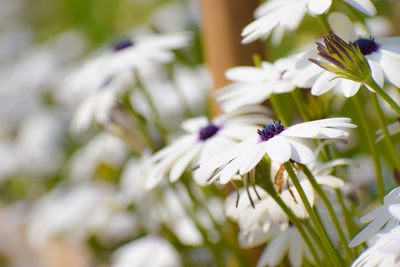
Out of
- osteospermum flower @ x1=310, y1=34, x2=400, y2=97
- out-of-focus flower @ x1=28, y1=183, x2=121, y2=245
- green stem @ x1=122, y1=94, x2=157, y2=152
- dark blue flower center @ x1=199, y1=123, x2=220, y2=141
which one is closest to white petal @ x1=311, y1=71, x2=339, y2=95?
osteospermum flower @ x1=310, y1=34, x2=400, y2=97

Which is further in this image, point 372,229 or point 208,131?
point 208,131

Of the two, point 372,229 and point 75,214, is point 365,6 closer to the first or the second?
point 372,229

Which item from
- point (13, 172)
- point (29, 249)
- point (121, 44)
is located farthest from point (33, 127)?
point (121, 44)

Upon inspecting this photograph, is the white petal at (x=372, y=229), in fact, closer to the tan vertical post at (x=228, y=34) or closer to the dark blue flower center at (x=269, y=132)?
the dark blue flower center at (x=269, y=132)

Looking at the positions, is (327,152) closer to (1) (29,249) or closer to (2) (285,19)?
(2) (285,19)

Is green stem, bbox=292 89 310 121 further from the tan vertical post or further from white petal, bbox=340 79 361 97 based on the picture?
the tan vertical post

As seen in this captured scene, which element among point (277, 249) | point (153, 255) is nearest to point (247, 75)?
point (277, 249)

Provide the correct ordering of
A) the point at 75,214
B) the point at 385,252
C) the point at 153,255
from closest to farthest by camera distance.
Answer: the point at 385,252
the point at 153,255
the point at 75,214
